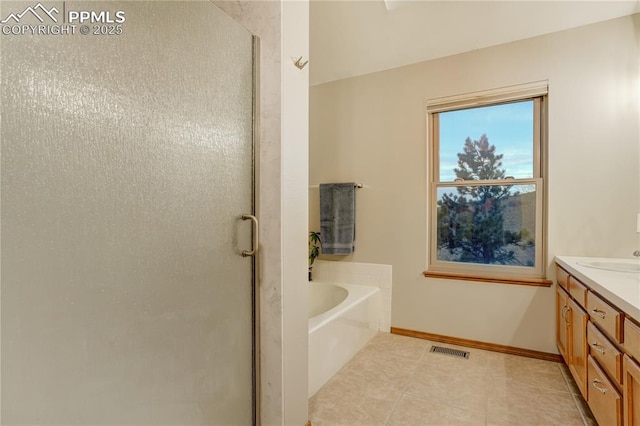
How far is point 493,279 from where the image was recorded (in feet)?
8.68

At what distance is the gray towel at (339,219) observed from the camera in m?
3.14

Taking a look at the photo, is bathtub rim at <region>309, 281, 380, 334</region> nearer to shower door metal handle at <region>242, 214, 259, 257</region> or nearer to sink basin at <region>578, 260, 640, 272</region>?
shower door metal handle at <region>242, 214, 259, 257</region>

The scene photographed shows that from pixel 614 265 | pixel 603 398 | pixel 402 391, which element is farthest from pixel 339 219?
pixel 603 398

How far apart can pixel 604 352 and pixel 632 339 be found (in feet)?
1.13

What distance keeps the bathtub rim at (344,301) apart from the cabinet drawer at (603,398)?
4.64 ft

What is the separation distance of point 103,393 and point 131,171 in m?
0.61

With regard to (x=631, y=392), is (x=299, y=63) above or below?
above

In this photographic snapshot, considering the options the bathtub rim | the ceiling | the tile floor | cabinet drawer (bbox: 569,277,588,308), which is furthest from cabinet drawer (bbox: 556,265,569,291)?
the ceiling

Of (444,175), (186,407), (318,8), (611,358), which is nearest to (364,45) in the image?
(318,8)

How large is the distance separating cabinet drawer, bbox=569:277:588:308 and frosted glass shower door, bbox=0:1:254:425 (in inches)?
70.2

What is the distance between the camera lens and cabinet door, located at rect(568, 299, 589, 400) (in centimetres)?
172

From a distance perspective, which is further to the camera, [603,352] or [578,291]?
[578,291]

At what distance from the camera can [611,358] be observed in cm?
137

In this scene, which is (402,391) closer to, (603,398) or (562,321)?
(603,398)
